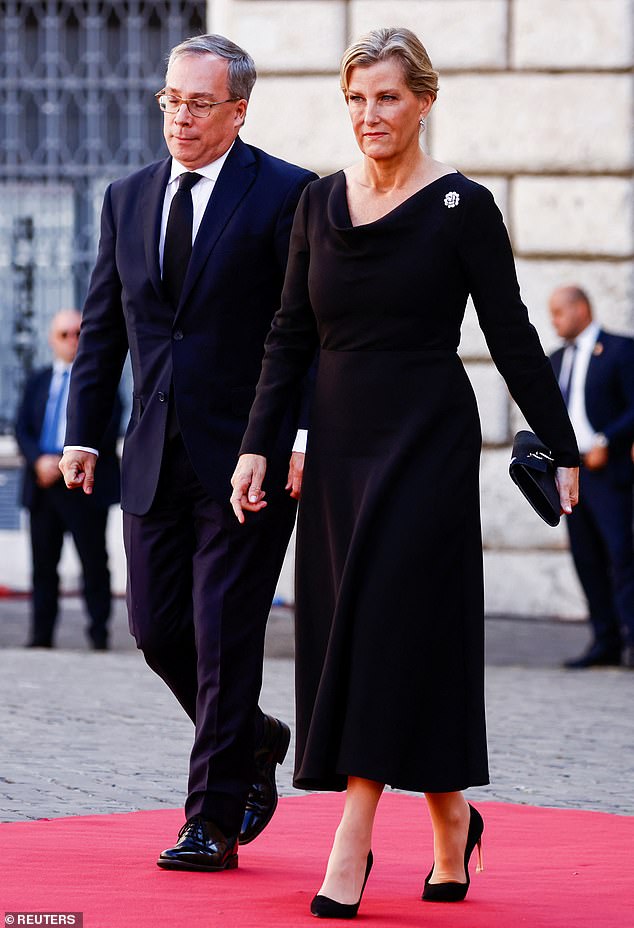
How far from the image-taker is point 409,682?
416 centimetres

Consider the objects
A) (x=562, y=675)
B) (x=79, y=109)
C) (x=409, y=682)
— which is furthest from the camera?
(x=79, y=109)

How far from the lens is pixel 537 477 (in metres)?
4.33

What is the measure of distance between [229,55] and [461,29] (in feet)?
22.5

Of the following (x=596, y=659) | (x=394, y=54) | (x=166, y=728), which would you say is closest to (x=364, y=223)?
(x=394, y=54)

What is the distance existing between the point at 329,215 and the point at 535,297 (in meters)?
7.26

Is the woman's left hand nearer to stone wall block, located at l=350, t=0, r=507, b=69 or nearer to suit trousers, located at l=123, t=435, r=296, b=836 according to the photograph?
suit trousers, located at l=123, t=435, r=296, b=836

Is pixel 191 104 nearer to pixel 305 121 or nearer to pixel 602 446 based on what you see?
pixel 602 446

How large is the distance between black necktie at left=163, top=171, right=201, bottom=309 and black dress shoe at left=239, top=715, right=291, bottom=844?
3.65ft

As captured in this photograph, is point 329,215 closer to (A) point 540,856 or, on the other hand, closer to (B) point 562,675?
(A) point 540,856

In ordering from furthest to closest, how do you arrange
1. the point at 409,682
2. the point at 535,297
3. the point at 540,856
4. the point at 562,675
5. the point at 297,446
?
the point at 535,297 < the point at 562,675 < the point at 540,856 < the point at 297,446 < the point at 409,682

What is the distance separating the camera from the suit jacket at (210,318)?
4.73m

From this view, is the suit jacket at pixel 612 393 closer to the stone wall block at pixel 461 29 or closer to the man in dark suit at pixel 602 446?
the man in dark suit at pixel 602 446

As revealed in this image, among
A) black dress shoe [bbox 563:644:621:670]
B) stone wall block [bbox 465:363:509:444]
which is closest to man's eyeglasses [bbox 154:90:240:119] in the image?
black dress shoe [bbox 563:644:621:670]

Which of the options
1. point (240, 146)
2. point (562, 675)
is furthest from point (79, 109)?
point (240, 146)
